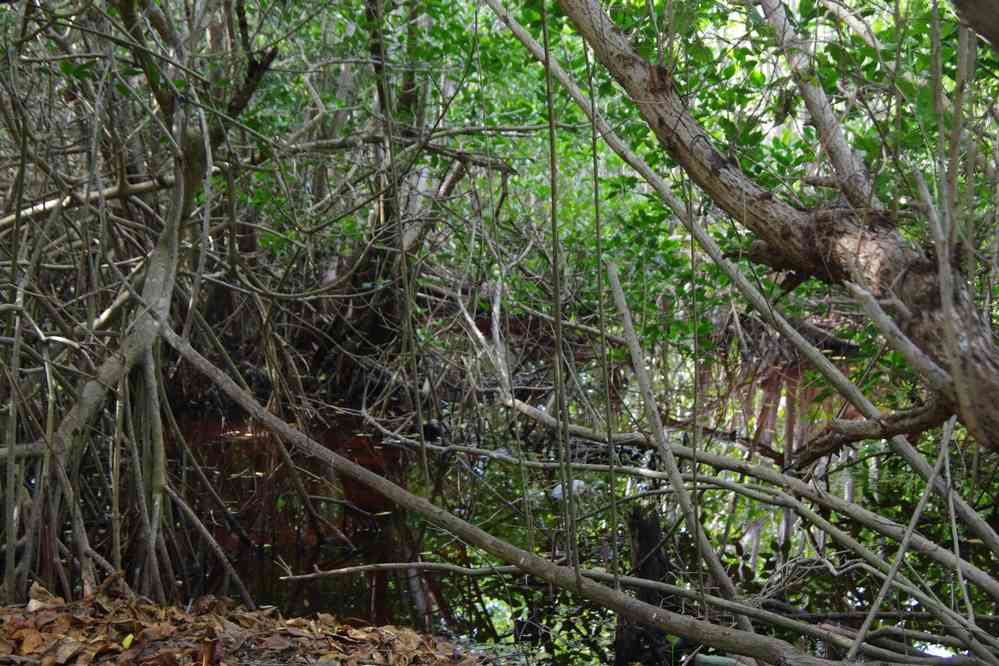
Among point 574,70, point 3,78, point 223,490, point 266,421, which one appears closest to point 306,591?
point 266,421

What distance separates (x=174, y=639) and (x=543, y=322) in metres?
5.48

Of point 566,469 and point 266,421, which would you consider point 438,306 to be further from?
point 566,469

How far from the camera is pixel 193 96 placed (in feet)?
14.2

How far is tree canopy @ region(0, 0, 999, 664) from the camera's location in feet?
8.68

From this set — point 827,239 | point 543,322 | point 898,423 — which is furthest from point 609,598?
point 543,322

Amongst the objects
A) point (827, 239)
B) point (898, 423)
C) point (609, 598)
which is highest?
point (827, 239)

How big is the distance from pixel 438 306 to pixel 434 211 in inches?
64.3

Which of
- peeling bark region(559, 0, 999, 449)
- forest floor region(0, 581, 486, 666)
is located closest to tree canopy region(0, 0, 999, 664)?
peeling bark region(559, 0, 999, 449)

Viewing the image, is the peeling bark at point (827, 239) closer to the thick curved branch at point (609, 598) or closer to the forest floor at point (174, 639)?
the thick curved branch at point (609, 598)

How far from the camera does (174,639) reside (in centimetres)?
323

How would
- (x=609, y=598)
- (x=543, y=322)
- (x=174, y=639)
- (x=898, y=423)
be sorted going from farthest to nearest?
(x=543, y=322), (x=174, y=639), (x=609, y=598), (x=898, y=423)

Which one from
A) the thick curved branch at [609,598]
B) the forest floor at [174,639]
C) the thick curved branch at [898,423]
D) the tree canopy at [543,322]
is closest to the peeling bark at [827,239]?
the tree canopy at [543,322]

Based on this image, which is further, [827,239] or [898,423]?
[827,239]

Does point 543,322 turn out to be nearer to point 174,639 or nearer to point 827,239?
point 174,639
